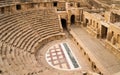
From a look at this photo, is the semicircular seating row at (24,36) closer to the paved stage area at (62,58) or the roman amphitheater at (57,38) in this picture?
the roman amphitheater at (57,38)

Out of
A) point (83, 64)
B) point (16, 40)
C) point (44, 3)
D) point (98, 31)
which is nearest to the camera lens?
point (83, 64)

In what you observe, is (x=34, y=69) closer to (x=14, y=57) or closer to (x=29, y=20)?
(x=14, y=57)

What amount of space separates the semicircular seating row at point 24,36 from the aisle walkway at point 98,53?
3.24 m

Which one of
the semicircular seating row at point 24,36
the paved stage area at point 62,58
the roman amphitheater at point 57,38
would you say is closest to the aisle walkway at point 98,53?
the roman amphitheater at point 57,38

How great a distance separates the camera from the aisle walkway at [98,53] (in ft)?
41.8

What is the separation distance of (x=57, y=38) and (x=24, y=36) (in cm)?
452

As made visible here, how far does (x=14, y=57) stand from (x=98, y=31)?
9465 mm

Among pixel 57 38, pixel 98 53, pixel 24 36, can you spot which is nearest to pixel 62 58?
pixel 98 53

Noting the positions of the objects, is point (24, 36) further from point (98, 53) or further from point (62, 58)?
point (98, 53)

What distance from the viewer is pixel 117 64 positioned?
43.0 feet

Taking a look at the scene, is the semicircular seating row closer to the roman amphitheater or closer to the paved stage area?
the roman amphitheater

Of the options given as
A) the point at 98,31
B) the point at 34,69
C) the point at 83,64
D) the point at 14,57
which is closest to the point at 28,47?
the point at 14,57

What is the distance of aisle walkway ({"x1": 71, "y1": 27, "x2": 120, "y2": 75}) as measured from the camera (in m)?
12.7

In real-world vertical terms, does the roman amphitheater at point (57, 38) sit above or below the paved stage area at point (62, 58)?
above
